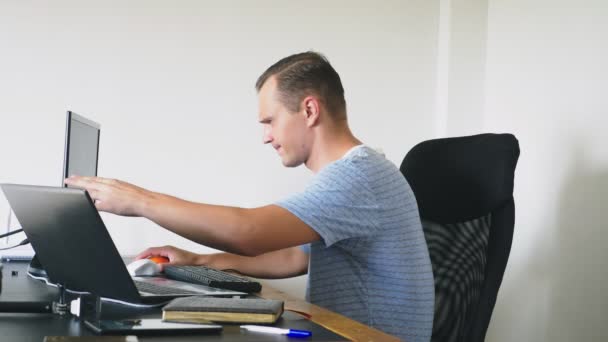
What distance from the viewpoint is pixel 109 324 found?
3.43 feet

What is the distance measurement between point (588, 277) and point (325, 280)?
3.61 ft

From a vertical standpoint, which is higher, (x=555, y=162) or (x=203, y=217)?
(x=555, y=162)

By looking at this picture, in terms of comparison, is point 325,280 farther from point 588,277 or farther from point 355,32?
point 355,32

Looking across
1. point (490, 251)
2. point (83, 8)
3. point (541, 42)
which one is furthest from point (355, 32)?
point (490, 251)

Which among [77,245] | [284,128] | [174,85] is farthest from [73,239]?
[174,85]

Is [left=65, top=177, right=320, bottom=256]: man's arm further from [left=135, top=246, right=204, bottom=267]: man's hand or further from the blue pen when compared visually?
[left=135, top=246, right=204, bottom=267]: man's hand

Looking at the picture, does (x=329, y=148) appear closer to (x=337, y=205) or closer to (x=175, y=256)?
(x=337, y=205)

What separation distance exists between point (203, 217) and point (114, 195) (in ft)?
0.48

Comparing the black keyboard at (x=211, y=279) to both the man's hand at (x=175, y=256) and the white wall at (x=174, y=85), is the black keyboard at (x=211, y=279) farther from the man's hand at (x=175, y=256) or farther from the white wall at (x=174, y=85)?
the white wall at (x=174, y=85)

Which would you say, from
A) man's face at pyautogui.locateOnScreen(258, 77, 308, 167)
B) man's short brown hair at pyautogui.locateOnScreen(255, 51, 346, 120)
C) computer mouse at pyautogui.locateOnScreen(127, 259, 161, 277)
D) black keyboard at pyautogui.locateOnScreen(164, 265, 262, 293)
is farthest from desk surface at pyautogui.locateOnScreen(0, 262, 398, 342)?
man's short brown hair at pyautogui.locateOnScreen(255, 51, 346, 120)

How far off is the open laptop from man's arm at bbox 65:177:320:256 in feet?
0.19

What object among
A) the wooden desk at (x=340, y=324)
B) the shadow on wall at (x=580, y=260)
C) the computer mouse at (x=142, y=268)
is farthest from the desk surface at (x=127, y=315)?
the shadow on wall at (x=580, y=260)

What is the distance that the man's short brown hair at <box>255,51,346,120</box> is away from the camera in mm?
1657

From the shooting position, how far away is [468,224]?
1821mm
